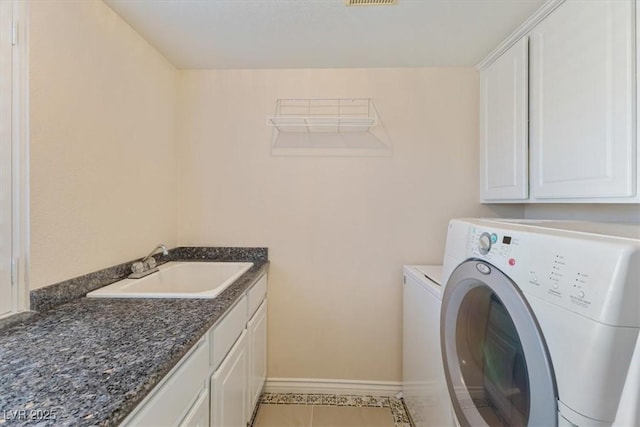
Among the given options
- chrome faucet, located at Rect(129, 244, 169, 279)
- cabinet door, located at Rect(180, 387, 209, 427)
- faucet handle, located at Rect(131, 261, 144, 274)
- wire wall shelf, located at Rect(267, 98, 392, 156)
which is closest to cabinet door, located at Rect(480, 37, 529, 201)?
wire wall shelf, located at Rect(267, 98, 392, 156)

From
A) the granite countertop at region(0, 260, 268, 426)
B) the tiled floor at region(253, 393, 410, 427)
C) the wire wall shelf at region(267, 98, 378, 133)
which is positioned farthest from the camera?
the wire wall shelf at region(267, 98, 378, 133)

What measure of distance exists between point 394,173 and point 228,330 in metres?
1.43

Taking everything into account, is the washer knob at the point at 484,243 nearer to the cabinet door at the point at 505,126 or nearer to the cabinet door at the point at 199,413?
the cabinet door at the point at 505,126

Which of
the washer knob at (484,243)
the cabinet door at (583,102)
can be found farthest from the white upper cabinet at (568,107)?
the washer knob at (484,243)

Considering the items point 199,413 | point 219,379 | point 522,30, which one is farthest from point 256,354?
point 522,30

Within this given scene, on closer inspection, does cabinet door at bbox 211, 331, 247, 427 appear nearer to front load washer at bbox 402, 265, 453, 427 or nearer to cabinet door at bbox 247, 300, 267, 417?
cabinet door at bbox 247, 300, 267, 417

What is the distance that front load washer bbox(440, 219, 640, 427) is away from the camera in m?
0.59

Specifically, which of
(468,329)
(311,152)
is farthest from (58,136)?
(468,329)

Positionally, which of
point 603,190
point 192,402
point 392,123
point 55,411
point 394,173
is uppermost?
point 392,123

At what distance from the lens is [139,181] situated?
167 cm

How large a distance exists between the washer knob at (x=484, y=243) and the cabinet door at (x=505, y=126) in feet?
2.53

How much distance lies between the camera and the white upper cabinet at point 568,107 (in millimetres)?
1027

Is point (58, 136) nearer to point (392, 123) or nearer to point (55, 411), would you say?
point (55, 411)

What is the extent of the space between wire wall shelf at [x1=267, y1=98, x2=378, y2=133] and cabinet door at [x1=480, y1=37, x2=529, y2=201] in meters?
0.72
